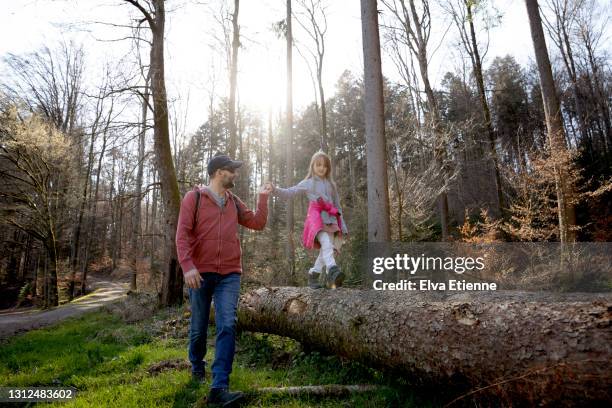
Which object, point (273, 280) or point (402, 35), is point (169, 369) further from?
point (402, 35)

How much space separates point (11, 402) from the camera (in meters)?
3.89

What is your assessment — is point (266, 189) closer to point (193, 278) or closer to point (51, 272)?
point (193, 278)

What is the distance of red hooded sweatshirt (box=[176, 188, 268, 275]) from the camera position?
354 centimetres

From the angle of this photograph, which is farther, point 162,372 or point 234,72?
point 234,72

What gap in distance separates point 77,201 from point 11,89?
6147 millimetres

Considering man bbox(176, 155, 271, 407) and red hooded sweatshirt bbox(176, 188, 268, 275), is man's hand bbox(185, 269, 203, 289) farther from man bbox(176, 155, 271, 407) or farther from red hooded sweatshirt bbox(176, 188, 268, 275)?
red hooded sweatshirt bbox(176, 188, 268, 275)

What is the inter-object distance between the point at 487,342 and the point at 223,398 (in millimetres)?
2144

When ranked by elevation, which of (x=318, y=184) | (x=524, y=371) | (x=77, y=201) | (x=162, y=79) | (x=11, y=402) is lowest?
(x=11, y=402)

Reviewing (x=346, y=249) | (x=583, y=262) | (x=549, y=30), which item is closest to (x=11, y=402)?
(x=346, y=249)

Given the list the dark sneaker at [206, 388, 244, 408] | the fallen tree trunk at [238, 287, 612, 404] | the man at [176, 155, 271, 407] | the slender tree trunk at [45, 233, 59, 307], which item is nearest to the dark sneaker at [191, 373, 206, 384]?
the man at [176, 155, 271, 407]

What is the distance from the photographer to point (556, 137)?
10.3 m

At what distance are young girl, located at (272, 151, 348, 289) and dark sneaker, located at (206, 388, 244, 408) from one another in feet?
7.92

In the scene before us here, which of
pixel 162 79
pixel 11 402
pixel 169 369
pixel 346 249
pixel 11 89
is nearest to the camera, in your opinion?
pixel 11 402

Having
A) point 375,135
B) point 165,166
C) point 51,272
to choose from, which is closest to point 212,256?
point 375,135
